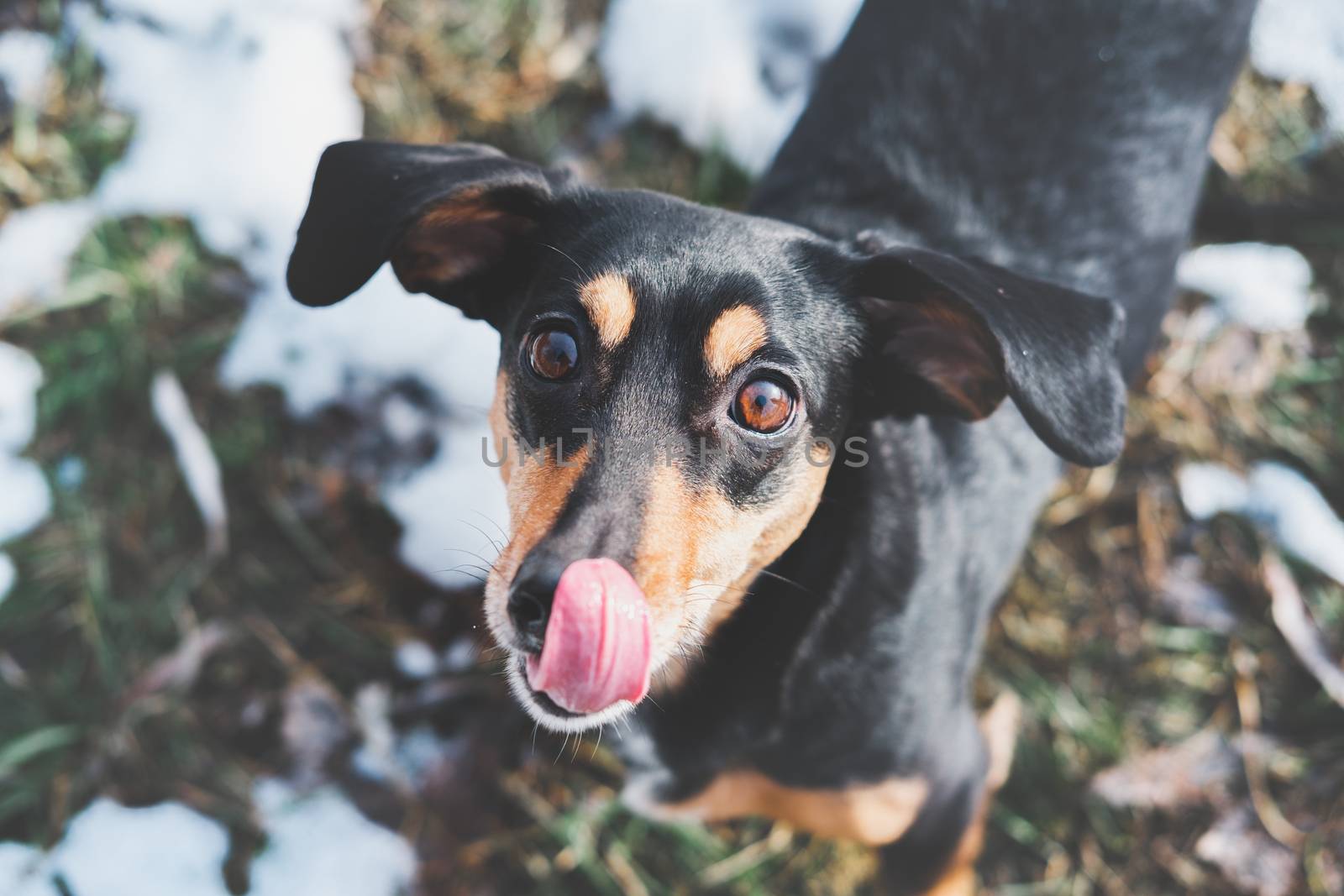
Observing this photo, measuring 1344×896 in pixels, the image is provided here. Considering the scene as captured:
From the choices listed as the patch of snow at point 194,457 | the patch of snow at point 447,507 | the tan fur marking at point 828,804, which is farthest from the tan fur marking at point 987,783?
the patch of snow at point 194,457

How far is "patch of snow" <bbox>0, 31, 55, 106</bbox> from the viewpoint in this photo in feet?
12.7

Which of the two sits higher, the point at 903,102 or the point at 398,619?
the point at 903,102

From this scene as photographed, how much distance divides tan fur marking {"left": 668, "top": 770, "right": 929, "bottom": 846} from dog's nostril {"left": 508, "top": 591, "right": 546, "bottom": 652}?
3.50 ft

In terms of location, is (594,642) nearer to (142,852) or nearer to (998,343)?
(998,343)

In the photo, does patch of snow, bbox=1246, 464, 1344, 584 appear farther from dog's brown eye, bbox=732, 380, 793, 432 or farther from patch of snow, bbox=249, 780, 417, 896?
patch of snow, bbox=249, 780, 417, 896

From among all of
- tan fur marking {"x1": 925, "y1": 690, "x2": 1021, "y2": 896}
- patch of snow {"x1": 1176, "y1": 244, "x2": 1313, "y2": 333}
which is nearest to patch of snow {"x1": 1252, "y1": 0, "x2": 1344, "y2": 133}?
patch of snow {"x1": 1176, "y1": 244, "x2": 1313, "y2": 333}

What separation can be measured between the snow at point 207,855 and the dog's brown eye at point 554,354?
1.78m

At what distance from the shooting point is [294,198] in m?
3.71

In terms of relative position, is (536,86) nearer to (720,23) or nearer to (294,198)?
(720,23)

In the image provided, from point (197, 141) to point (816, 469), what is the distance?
9.47ft

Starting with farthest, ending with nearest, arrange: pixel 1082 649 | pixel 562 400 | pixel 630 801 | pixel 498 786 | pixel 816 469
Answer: pixel 1082 649 → pixel 498 786 → pixel 630 801 → pixel 816 469 → pixel 562 400

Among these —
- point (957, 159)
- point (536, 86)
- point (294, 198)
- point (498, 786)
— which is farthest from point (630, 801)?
point (536, 86)

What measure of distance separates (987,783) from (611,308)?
6.81 feet

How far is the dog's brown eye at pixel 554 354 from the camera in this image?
204 centimetres
